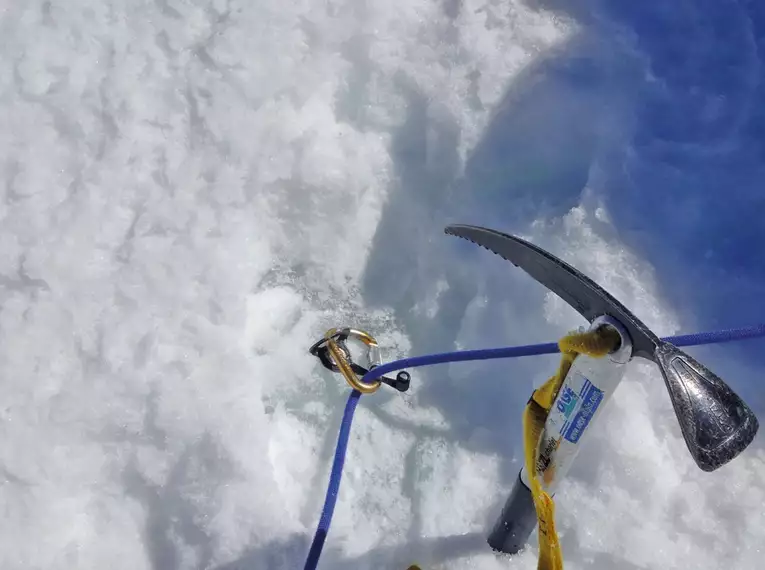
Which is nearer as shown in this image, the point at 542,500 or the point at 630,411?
the point at 542,500

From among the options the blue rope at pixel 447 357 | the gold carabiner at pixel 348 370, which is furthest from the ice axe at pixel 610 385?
the gold carabiner at pixel 348 370

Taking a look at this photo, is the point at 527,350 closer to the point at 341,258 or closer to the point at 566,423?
the point at 566,423

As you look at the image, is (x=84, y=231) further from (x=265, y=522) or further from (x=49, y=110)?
(x=265, y=522)

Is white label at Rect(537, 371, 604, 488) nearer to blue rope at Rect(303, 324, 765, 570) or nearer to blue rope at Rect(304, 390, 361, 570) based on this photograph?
blue rope at Rect(303, 324, 765, 570)

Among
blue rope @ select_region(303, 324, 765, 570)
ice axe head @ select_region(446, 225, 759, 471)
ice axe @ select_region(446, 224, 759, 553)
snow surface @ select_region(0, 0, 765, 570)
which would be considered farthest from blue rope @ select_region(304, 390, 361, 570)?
ice axe head @ select_region(446, 225, 759, 471)

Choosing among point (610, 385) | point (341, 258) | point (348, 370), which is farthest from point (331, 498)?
point (341, 258)

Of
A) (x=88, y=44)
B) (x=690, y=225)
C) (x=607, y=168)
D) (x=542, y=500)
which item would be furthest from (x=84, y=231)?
(x=690, y=225)
